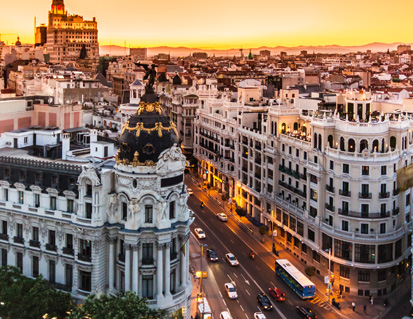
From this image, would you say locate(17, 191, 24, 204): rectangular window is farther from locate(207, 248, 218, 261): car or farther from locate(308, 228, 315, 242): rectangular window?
locate(308, 228, 315, 242): rectangular window

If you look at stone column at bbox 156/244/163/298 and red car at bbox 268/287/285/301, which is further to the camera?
red car at bbox 268/287/285/301

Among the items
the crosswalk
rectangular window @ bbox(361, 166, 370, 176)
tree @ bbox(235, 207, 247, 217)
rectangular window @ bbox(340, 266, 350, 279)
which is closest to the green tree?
the crosswalk

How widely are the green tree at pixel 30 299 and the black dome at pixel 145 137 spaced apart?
699 inches

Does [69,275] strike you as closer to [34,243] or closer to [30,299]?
[34,243]

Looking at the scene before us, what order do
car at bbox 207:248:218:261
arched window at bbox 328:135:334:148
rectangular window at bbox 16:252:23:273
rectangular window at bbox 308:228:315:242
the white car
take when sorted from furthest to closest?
car at bbox 207:248:218:261 < rectangular window at bbox 308:228:315:242 < arched window at bbox 328:135:334:148 < the white car < rectangular window at bbox 16:252:23:273

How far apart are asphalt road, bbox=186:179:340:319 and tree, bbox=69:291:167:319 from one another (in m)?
22.4

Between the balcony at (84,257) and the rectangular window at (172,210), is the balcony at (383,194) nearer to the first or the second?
the rectangular window at (172,210)

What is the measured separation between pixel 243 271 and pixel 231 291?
10.1 metres

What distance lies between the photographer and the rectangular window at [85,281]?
73.6 metres

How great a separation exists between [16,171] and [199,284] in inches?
1359

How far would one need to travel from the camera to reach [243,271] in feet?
326

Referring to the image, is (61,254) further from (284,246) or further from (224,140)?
(224,140)

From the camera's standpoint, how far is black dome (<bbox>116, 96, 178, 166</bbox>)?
70562mm

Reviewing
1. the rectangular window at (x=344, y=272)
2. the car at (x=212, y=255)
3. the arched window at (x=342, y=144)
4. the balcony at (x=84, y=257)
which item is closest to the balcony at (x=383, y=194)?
the arched window at (x=342, y=144)
